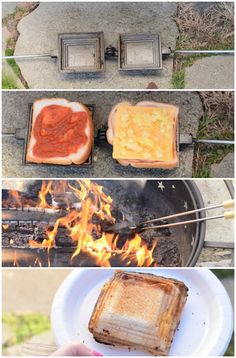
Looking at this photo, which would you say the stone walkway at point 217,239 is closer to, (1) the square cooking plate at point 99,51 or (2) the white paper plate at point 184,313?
(2) the white paper plate at point 184,313

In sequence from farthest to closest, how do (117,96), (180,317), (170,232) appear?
(117,96) → (170,232) → (180,317)

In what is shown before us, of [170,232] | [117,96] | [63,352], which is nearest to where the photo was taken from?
[63,352]

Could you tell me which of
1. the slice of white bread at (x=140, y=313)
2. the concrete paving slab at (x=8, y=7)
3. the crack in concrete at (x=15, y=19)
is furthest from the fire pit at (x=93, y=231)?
the concrete paving slab at (x=8, y=7)

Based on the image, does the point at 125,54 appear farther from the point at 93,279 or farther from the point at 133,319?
the point at 133,319

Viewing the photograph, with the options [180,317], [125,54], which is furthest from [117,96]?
[180,317]

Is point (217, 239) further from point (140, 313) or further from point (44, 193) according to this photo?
point (44, 193)

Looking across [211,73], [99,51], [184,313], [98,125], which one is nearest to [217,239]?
[184,313]

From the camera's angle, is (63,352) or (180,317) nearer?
(63,352)
